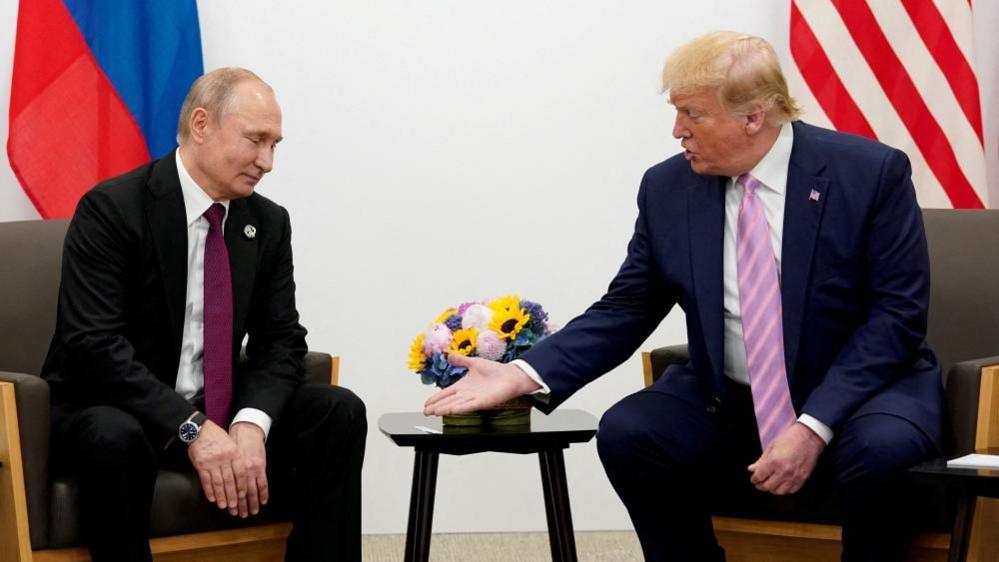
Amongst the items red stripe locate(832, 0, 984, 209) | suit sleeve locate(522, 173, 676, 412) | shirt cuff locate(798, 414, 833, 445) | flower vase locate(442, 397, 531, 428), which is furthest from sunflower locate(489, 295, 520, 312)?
red stripe locate(832, 0, 984, 209)

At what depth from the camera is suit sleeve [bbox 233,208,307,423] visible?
118 inches

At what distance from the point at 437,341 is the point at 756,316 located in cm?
70

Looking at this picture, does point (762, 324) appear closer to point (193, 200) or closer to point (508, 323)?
point (508, 323)

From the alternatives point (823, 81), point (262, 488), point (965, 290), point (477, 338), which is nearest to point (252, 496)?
point (262, 488)

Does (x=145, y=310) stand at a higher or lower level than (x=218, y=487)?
higher

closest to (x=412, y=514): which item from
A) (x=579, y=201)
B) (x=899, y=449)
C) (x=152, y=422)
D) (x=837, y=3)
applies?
(x=152, y=422)

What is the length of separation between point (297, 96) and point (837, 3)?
170cm

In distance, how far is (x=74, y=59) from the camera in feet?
12.8

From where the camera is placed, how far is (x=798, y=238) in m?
2.80

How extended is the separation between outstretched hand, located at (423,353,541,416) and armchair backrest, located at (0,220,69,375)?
3.47ft

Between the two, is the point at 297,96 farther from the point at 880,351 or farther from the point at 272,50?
the point at 880,351

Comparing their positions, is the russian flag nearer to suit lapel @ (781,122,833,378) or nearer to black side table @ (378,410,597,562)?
black side table @ (378,410,597,562)

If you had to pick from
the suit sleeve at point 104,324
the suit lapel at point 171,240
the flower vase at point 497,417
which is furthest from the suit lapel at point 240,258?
the flower vase at point 497,417

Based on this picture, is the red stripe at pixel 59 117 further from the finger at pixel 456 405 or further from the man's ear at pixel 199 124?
the finger at pixel 456 405
